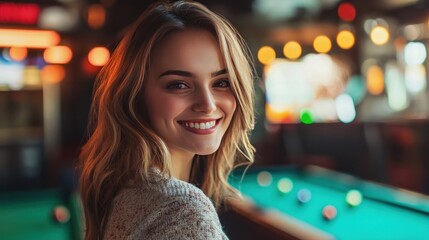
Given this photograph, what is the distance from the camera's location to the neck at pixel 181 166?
1.22 meters

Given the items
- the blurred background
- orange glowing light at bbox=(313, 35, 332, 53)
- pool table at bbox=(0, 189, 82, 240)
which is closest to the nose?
pool table at bbox=(0, 189, 82, 240)

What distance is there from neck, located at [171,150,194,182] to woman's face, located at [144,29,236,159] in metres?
0.06

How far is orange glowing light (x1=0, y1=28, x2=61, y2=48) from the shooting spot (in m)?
6.32

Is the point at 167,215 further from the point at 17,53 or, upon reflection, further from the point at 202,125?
the point at 17,53

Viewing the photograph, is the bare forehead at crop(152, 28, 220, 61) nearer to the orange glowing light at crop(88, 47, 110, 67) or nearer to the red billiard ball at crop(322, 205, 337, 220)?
the red billiard ball at crop(322, 205, 337, 220)

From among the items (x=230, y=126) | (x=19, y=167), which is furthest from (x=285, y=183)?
(x=19, y=167)

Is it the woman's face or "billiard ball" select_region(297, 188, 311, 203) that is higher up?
the woman's face

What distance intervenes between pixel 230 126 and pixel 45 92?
583 centimetres

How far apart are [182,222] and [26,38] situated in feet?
20.4

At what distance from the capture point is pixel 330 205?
8.25 ft

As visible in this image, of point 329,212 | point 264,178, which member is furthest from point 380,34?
point 329,212

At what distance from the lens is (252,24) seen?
7.71m

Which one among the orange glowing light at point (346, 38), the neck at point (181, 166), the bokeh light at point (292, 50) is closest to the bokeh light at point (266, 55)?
the bokeh light at point (292, 50)

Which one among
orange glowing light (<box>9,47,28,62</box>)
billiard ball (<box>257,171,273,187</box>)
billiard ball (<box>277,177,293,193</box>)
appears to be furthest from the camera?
orange glowing light (<box>9,47,28,62</box>)
